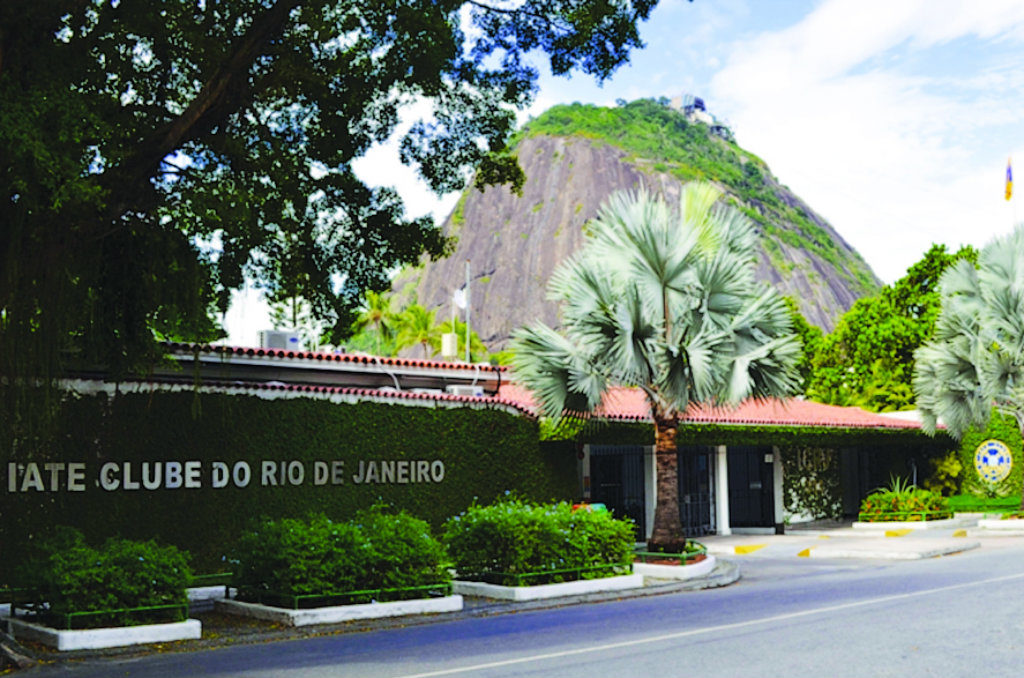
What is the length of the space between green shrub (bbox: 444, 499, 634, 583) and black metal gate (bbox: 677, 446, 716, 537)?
498 inches

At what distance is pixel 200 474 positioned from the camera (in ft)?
56.7

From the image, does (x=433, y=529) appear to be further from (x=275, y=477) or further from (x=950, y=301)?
(x=950, y=301)

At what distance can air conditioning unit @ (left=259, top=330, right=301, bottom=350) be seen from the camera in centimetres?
2266

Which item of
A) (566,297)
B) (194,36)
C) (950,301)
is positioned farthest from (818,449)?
(194,36)

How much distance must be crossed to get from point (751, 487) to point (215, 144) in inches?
932

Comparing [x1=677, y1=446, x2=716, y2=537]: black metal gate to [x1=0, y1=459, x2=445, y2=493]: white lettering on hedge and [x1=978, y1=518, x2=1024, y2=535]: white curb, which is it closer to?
[x1=978, y1=518, x2=1024, y2=535]: white curb

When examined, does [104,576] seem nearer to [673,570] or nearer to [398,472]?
[398,472]

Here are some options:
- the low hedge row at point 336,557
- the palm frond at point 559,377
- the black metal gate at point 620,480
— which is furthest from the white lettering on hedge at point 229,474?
the black metal gate at point 620,480

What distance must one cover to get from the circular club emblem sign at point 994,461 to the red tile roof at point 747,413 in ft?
8.60

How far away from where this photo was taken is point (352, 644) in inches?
484

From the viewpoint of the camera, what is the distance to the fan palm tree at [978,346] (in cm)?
3312

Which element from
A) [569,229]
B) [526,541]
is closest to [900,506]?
A: [526,541]

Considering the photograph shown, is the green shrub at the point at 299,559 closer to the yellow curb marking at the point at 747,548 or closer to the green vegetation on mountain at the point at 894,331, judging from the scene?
the yellow curb marking at the point at 747,548

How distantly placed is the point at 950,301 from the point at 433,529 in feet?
74.0
